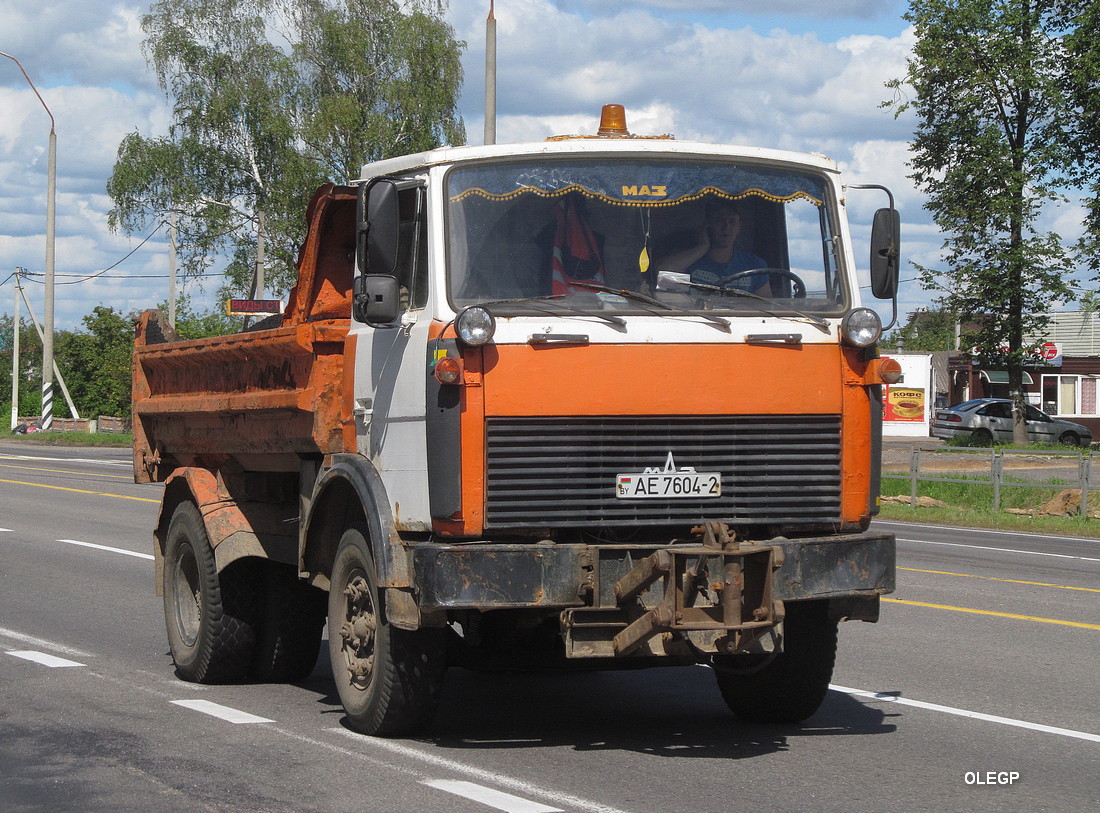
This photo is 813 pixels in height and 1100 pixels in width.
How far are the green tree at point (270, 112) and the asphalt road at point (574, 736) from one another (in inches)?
1421

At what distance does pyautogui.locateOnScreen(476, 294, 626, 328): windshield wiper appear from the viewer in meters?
6.56

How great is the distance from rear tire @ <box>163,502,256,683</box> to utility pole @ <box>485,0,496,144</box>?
11.9 meters

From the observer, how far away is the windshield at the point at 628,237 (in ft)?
22.0

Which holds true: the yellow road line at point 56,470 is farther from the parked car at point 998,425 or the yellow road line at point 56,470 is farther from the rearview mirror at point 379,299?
the parked car at point 998,425

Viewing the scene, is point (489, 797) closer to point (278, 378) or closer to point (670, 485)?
point (670, 485)

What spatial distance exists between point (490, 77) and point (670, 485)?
49.7 ft

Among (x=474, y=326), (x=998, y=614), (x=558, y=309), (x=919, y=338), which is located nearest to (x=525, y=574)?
(x=474, y=326)

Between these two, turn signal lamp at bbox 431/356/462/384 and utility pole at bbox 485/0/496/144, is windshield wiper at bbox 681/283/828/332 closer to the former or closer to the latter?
turn signal lamp at bbox 431/356/462/384

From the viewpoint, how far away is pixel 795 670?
24.2ft

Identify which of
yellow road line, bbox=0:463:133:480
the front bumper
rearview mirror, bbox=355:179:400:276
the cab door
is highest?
rearview mirror, bbox=355:179:400:276

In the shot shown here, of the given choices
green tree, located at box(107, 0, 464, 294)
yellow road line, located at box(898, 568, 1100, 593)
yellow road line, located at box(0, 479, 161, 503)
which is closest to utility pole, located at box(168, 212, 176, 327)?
green tree, located at box(107, 0, 464, 294)

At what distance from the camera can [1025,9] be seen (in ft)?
147

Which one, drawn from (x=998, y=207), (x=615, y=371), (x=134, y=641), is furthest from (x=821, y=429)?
(x=998, y=207)

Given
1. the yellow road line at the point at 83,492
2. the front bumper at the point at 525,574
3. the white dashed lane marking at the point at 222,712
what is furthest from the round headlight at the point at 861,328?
the yellow road line at the point at 83,492
